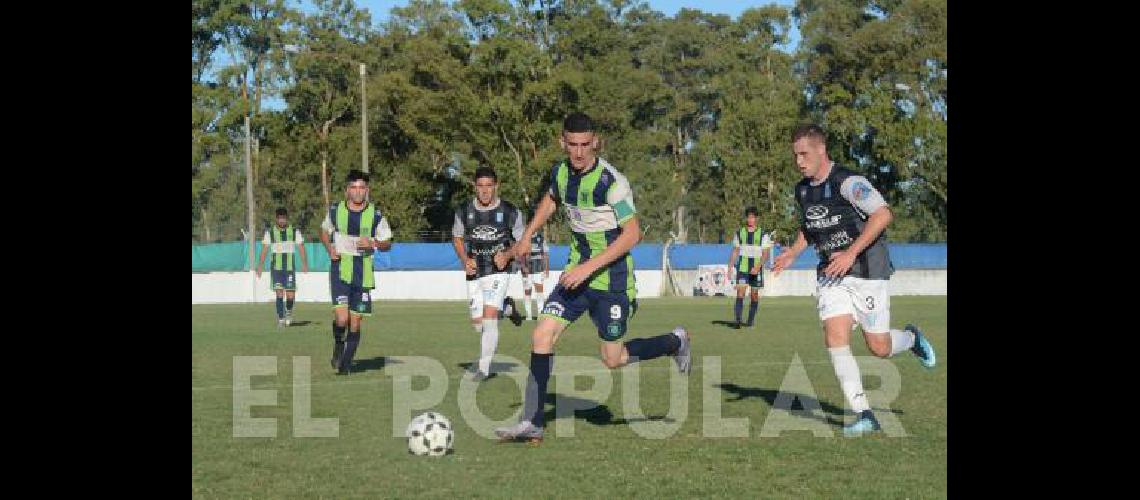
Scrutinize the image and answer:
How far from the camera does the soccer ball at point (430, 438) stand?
883 cm

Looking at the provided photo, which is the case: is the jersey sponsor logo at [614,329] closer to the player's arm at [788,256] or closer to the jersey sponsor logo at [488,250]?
the player's arm at [788,256]

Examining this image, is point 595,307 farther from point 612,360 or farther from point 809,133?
point 809,133

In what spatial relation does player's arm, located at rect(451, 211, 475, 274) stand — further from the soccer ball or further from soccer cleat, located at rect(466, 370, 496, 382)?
the soccer ball

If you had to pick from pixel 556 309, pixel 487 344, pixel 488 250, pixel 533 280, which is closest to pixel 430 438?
pixel 556 309

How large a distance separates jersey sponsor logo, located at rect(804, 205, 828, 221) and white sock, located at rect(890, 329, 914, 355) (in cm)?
125

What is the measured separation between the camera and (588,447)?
9180mm

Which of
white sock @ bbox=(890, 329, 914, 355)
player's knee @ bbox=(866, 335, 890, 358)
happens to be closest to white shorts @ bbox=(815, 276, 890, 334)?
player's knee @ bbox=(866, 335, 890, 358)

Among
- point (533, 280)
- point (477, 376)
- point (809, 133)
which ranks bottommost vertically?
point (477, 376)

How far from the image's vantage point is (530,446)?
364 inches

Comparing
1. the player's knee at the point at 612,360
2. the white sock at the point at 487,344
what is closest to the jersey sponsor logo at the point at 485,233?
the white sock at the point at 487,344

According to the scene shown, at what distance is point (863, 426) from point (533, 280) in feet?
65.5

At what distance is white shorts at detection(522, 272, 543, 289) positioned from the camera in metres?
29.3
